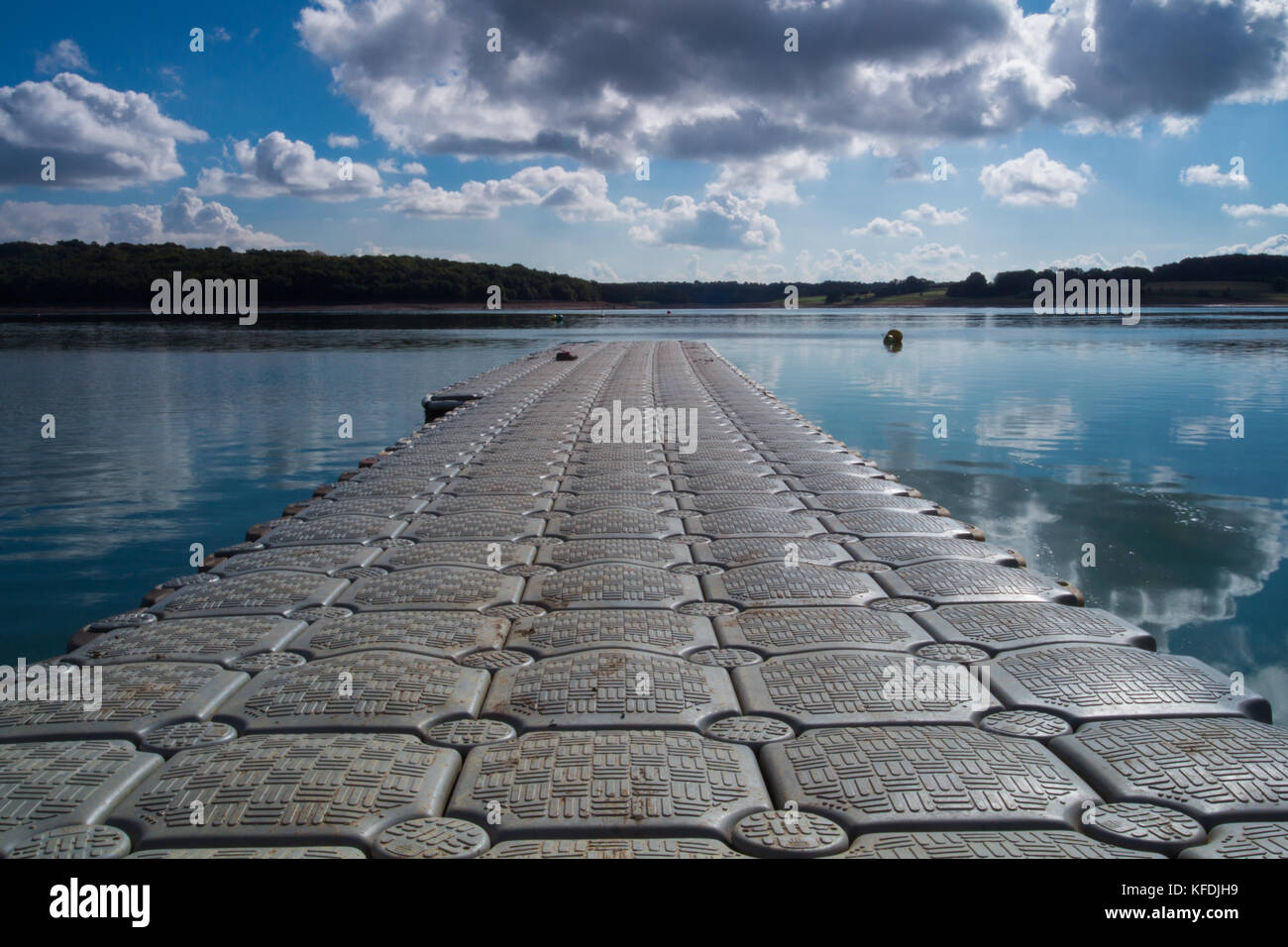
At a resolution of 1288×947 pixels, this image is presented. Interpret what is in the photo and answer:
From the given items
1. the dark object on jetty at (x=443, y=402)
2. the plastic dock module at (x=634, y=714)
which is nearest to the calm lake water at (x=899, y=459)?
the dark object on jetty at (x=443, y=402)

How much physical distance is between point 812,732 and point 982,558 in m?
2.47

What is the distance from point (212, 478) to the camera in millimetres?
12391

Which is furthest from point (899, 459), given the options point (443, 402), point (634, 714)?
point (634, 714)

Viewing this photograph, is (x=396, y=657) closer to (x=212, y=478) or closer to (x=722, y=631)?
(x=722, y=631)

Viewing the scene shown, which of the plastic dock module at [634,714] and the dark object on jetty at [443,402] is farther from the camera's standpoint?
the dark object on jetty at [443,402]

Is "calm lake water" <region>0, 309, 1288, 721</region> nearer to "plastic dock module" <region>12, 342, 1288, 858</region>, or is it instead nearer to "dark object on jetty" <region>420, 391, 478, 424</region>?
"dark object on jetty" <region>420, 391, 478, 424</region>

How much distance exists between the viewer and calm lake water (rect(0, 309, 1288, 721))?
768 centimetres

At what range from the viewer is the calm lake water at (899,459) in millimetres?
7684

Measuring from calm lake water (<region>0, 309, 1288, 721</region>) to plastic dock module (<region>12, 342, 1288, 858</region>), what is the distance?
310 cm

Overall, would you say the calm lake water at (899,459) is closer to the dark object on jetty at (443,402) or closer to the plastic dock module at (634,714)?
the dark object on jetty at (443,402)

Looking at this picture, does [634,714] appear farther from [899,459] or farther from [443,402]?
[443,402]

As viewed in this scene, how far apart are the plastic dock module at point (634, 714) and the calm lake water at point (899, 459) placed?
3.10 metres

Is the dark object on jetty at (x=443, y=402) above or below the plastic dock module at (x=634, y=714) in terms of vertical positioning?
above
